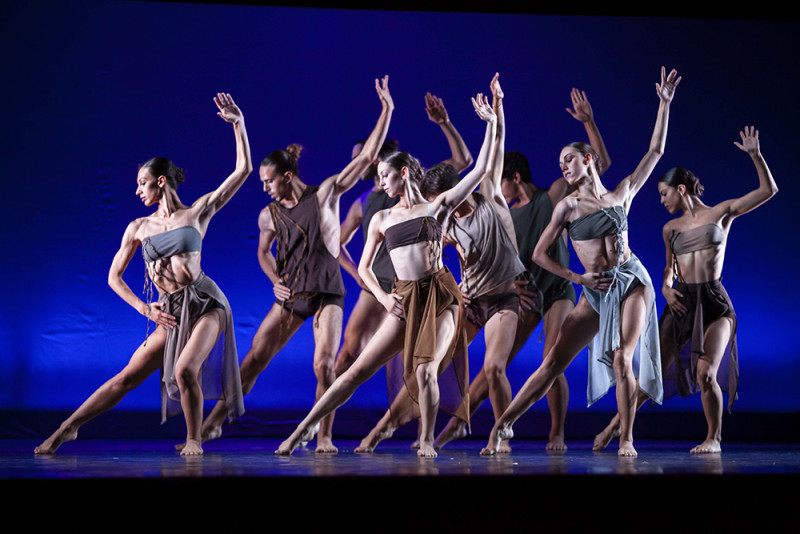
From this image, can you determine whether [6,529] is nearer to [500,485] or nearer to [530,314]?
[500,485]

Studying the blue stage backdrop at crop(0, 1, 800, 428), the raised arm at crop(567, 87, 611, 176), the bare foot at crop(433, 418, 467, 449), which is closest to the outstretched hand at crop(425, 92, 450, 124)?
the raised arm at crop(567, 87, 611, 176)

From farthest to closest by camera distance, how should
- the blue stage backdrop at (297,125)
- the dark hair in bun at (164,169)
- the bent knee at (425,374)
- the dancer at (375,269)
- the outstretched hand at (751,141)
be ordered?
the blue stage backdrop at (297,125) < the dancer at (375,269) < the outstretched hand at (751,141) < the dark hair in bun at (164,169) < the bent knee at (425,374)

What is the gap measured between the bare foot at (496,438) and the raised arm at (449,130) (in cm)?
169

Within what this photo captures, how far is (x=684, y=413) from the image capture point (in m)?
7.12

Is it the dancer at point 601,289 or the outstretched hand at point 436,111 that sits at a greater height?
the outstretched hand at point 436,111

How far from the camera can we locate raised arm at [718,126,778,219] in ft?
18.3

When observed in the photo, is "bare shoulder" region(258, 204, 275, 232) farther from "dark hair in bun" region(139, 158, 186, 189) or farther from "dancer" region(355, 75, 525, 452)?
"dancer" region(355, 75, 525, 452)

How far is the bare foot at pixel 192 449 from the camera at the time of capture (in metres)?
4.78

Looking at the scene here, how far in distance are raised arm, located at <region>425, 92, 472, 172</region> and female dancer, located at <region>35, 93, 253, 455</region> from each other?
1.32 meters

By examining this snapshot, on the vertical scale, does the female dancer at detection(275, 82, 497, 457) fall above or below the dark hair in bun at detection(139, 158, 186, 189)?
below

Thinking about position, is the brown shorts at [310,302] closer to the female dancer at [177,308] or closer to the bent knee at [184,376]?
the female dancer at [177,308]

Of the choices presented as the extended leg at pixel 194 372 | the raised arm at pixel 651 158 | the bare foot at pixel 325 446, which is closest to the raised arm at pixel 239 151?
the extended leg at pixel 194 372

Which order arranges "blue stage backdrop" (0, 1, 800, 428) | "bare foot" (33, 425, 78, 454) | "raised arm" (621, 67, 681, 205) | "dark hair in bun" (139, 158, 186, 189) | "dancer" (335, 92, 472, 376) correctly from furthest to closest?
"blue stage backdrop" (0, 1, 800, 428)
"dancer" (335, 92, 472, 376)
"raised arm" (621, 67, 681, 205)
"dark hair in bun" (139, 158, 186, 189)
"bare foot" (33, 425, 78, 454)

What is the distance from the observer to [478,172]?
4.68m
